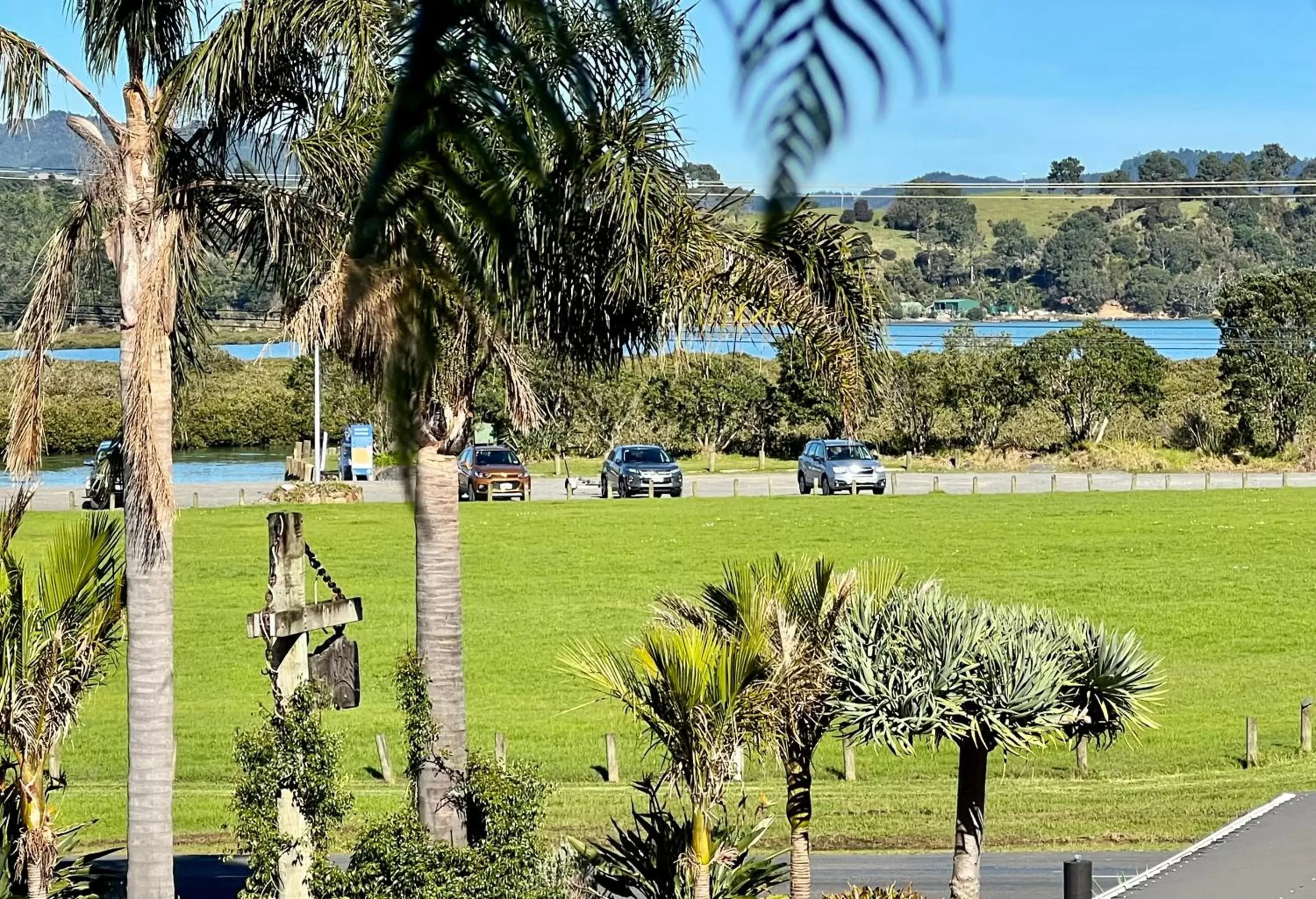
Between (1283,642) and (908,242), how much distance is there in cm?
2925

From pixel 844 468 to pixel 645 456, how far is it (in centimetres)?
570

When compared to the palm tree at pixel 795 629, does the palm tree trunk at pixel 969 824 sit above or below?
below

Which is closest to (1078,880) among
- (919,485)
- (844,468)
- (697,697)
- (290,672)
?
(697,697)

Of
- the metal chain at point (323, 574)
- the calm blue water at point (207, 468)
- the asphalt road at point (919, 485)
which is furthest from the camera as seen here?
the calm blue water at point (207, 468)

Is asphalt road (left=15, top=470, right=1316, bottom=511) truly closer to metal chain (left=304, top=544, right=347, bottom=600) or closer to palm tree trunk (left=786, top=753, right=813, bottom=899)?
palm tree trunk (left=786, top=753, right=813, bottom=899)

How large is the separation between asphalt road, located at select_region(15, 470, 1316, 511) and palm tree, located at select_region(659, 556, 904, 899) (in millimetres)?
33219

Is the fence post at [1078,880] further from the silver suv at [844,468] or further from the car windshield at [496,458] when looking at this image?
the car windshield at [496,458]

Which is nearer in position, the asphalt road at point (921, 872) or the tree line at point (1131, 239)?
the tree line at point (1131, 239)

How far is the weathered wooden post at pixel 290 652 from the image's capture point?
9750 mm

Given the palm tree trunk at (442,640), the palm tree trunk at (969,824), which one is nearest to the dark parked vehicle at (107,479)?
the palm tree trunk at (442,640)

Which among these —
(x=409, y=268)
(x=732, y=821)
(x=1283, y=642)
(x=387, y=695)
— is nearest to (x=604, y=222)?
(x=409, y=268)

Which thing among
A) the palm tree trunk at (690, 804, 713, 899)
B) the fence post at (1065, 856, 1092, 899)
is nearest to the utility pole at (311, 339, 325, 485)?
the palm tree trunk at (690, 804, 713, 899)

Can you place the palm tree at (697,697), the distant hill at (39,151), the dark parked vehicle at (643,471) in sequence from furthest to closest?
1. the dark parked vehicle at (643,471)
2. the palm tree at (697,697)
3. the distant hill at (39,151)

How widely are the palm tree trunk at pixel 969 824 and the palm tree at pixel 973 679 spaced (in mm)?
21
